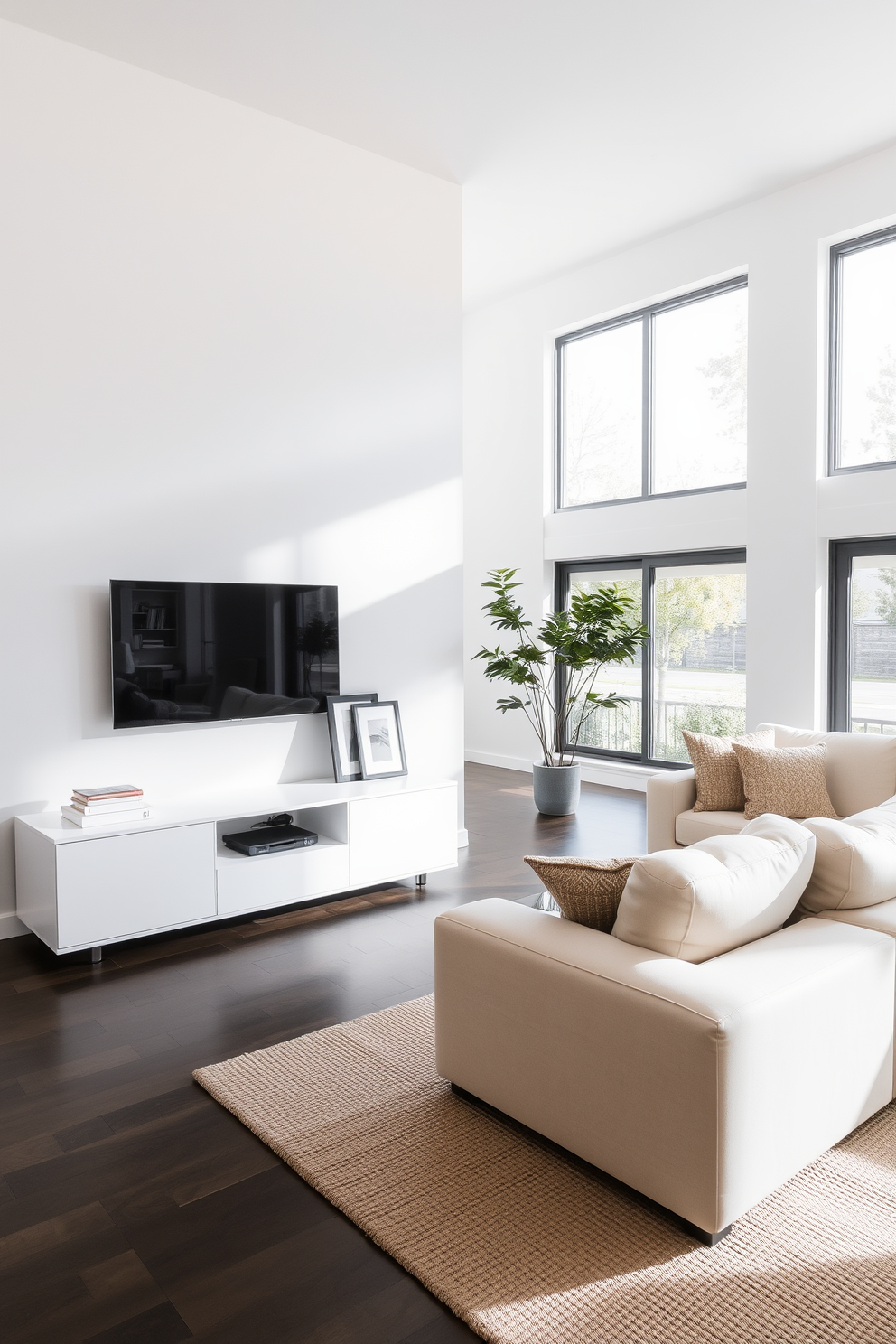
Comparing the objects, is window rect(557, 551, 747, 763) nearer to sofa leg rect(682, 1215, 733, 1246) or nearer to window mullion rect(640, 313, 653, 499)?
window mullion rect(640, 313, 653, 499)

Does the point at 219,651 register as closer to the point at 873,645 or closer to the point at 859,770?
the point at 859,770

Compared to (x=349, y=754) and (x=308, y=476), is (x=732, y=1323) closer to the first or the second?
(x=349, y=754)

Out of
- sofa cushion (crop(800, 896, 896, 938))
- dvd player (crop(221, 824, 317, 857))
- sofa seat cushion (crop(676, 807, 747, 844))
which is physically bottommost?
dvd player (crop(221, 824, 317, 857))

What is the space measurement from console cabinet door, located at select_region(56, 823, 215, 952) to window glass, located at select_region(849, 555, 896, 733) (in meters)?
3.76

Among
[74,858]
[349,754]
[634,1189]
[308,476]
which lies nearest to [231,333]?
[308,476]

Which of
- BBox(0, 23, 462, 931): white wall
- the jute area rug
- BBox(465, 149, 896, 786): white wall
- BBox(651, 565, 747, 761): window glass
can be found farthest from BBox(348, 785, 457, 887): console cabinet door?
BBox(651, 565, 747, 761): window glass

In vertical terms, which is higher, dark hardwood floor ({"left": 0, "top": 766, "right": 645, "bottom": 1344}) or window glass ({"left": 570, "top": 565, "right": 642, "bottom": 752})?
window glass ({"left": 570, "top": 565, "right": 642, "bottom": 752})

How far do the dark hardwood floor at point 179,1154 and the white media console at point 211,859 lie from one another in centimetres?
14

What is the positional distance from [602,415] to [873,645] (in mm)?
2711

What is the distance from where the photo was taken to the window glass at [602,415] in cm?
674

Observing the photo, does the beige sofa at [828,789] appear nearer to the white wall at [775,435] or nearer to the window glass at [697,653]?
the white wall at [775,435]

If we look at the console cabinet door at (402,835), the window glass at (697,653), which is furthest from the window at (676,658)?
the console cabinet door at (402,835)

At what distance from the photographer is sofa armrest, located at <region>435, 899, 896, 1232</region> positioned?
176 centimetres

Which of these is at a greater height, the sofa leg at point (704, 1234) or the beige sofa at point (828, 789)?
the beige sofa at point (828, 789)
